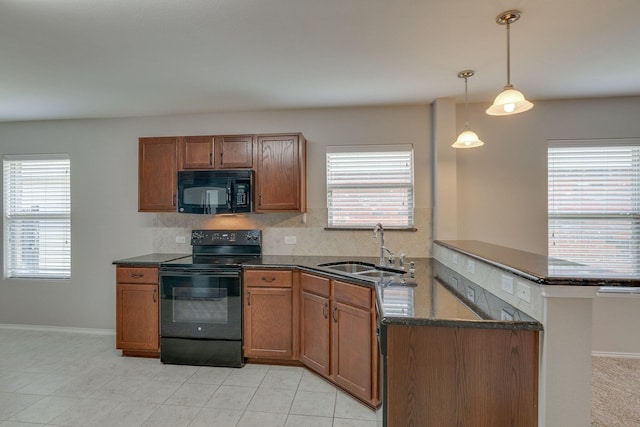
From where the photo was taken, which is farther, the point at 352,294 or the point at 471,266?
the point at 352,294

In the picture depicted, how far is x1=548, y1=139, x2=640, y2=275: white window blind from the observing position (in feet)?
10.3

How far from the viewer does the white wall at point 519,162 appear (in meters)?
3.18

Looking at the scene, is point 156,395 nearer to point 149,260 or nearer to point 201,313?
point 201,313

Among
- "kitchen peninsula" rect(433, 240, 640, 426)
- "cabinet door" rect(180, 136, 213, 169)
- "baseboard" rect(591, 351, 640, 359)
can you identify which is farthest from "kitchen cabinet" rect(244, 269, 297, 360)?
"baseboard" rect(591, 351, 640, 359)

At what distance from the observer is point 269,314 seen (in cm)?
289

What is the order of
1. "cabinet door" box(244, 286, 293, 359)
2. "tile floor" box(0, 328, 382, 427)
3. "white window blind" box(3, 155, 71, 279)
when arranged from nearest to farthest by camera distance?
"tile floor" box(0, 328, 382, 427) → "cabinet door" box(244, 286, 293, 359) → "white window blind" box(3, 155, 71, 279)

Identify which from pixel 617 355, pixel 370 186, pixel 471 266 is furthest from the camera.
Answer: pixel 370 186

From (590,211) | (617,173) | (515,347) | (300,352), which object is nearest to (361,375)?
(300,352)

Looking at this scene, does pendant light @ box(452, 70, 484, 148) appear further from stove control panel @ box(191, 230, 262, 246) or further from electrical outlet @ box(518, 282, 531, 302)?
stove control panel @ box(191, 230, 262, 246)

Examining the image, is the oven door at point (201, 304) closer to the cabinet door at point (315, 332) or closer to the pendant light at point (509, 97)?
the cabinet door at point (315, 332)

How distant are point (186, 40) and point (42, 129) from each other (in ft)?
9.80

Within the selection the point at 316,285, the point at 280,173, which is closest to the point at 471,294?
the point at 316,285

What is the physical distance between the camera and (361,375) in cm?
228

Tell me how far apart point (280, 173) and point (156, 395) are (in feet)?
6.92
